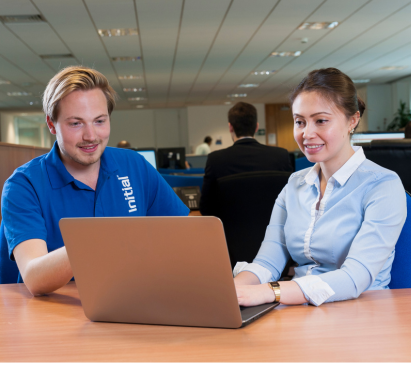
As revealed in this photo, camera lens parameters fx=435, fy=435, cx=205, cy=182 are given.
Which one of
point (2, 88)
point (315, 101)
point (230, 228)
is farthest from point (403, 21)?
point (2, 88)

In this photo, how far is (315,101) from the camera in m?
1.26

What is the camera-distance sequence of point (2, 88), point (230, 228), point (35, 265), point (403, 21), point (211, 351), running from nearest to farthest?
point (211, 351), point (35, 265), point (230, 228), point (403, 21), point (2, 88)

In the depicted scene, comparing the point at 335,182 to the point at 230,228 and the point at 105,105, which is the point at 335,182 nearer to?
the point at 105,105

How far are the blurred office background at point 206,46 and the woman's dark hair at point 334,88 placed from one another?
646 millimetres

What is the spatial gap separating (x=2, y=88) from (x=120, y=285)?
11.1 meters

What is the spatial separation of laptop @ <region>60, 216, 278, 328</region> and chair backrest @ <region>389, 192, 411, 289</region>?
52 cm

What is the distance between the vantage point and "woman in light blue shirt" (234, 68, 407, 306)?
41.8 inches

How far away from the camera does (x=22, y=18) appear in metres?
5.61

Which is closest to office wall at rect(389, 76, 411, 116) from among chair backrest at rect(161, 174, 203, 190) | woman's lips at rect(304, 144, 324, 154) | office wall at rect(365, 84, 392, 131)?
office wall at rect(365, 84, 392, 131)

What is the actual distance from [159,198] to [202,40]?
5.95 meters

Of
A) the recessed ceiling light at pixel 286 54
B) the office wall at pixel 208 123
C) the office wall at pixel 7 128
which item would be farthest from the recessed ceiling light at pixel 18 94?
the recessed ceiling light at pixel 286 54

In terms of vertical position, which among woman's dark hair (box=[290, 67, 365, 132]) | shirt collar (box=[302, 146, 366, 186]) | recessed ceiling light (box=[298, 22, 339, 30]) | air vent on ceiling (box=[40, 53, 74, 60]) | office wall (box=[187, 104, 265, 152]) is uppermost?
air vent on ceiling (box=[40, 53, 74, 60])

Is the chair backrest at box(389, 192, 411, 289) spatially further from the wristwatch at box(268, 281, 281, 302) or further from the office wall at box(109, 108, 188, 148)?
the office wall at box(109, 108, 188, 148)

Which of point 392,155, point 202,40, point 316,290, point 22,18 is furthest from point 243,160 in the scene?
point 202,40
